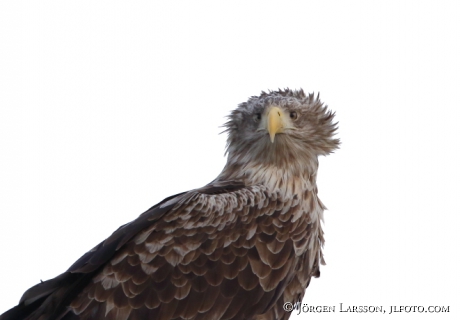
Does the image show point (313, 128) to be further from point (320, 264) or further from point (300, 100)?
point (320, 264)

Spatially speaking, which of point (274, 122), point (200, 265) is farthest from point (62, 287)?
point (274, 122)

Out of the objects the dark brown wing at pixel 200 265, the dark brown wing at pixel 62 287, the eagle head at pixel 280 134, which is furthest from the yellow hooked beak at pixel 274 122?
the dark brown wing at pixel 62 287

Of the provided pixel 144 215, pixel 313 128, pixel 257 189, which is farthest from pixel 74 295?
pixel 313 128

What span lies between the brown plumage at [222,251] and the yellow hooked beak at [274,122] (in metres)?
0.01

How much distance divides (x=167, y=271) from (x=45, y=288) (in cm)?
134

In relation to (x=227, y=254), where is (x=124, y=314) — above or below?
below

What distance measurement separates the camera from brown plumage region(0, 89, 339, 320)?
1219 cm

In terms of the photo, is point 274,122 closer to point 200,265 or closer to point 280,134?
point 280,134

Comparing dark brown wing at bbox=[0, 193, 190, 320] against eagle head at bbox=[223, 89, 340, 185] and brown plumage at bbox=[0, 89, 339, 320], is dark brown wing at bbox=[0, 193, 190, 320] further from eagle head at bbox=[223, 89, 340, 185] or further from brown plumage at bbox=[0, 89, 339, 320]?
eagle head at bbox=[223, 89, 340, 185]

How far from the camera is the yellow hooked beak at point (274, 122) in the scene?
12836mm

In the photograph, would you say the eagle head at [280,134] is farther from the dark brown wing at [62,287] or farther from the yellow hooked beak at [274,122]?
the dark brown wing at [62,287]

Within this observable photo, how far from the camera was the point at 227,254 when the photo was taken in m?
12.4

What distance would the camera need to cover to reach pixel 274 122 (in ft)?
42.3

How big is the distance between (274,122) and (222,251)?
1602 millimetres
